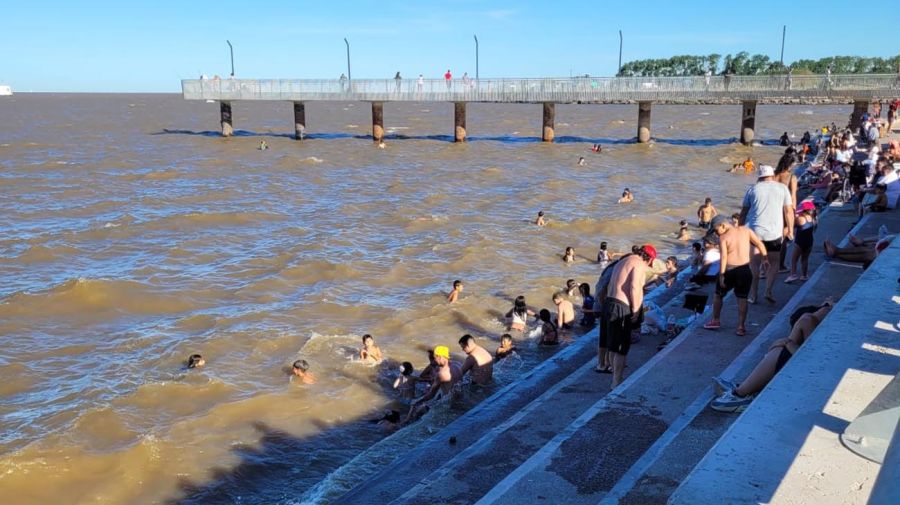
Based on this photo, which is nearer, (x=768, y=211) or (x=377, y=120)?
(x=768, y=211)

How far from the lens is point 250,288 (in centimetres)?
1572

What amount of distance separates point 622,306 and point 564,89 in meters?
35.0

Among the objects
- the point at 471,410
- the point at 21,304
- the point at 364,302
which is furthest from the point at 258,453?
the point at 21,304

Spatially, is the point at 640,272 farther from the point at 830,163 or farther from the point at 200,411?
the point at 830,163

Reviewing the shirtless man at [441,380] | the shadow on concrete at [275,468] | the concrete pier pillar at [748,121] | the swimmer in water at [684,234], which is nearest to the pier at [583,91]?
the concrete pier pillar at [748,121]

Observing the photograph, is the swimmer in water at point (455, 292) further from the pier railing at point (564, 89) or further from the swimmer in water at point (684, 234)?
the pier railing at point (564, 89)

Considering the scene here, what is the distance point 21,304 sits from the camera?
1465cm

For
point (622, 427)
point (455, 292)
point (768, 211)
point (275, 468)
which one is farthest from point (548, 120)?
point (622, 427)

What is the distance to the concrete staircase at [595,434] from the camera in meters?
5.23

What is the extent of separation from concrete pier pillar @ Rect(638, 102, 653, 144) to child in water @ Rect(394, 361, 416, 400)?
121 ft

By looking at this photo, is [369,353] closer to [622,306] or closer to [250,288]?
[622,306]

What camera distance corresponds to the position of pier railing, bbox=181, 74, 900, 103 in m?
36.0

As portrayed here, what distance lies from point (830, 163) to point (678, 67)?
11733 centimetres

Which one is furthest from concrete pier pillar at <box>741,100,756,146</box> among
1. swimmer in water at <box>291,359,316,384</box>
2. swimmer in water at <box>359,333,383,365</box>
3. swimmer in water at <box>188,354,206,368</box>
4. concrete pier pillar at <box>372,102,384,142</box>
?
swimmer in water at <box>188,354,206,368</box>
